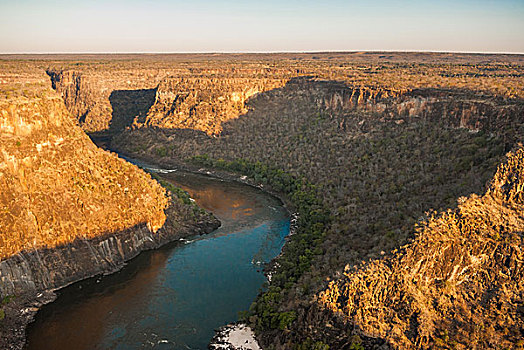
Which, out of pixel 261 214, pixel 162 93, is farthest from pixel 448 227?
pixel 162 93

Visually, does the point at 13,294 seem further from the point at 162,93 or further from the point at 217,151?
the point at 162,93

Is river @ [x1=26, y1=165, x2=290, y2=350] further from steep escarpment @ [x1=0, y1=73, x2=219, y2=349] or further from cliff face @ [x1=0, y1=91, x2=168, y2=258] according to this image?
cliff face @ [x1=0, y1=91, x2=168, y2=258]

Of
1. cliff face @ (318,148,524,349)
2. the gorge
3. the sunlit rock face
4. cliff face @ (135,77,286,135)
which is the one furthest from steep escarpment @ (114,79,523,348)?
the sunlit rock face

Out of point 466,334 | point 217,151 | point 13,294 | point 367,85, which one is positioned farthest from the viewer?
point 217,151

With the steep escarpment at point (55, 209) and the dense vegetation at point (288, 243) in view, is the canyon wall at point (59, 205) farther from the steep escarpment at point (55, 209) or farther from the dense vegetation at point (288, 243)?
the dense vegetation at point (288, 243)

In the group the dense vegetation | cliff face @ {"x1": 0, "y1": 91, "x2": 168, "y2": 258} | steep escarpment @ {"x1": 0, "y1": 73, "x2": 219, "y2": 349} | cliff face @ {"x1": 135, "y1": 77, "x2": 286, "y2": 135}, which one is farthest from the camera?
cliff face @ {"x1": 135, "y1": 77, "x2": 286, "y2": 135}
